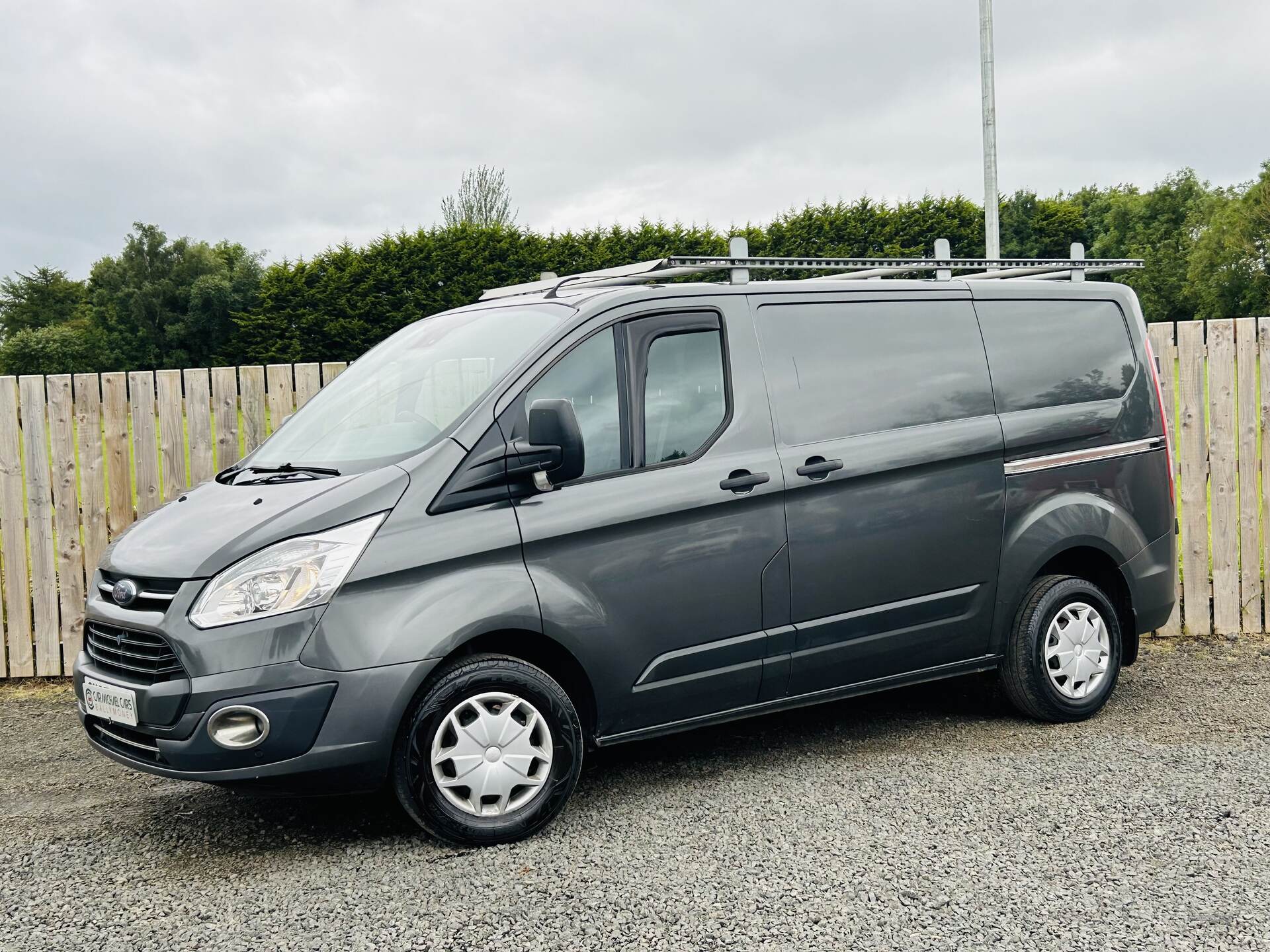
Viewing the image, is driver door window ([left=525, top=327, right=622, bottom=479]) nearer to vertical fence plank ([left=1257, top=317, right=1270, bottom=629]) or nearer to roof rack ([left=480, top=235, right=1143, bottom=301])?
roof rack ([left=480, top=235, right=1143, bottom=301])

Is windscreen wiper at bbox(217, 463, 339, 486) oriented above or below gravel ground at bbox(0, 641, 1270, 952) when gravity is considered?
above

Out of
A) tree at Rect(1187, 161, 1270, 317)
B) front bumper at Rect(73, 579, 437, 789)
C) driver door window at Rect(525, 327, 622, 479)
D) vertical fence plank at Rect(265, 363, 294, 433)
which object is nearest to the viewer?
front bumper at Rect(73, 579, 437, 789)

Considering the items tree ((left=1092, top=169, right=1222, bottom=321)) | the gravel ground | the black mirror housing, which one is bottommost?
the gravel ground

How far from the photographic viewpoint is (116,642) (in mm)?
4078

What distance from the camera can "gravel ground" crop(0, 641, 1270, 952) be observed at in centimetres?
344

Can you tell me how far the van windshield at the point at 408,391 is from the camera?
4.31m

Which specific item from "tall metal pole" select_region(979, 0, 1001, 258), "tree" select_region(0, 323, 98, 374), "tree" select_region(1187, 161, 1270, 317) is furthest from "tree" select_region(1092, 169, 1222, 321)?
"tree" select_region(0, 323, 98, 374)

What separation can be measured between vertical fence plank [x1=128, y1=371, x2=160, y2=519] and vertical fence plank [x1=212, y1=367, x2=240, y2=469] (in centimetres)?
37

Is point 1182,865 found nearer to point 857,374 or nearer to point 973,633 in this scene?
point 973,633

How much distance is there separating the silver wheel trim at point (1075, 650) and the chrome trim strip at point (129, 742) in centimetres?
385

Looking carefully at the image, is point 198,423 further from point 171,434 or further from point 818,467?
point 818,467

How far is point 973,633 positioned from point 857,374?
131 centimetres

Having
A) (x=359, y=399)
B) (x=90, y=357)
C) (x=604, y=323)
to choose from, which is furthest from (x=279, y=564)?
(x=90, y=357)

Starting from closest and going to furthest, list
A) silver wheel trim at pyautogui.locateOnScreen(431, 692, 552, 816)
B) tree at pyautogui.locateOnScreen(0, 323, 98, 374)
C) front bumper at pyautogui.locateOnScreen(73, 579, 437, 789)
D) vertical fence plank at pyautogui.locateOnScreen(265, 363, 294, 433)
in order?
front bumper at pyautogui.locateOnScreen(73, 579, 437, 789) → silver wheel trim at pyautogui.locateOnScreen(431, 692, 552, 816) → vertical fence plank at pyautogui.locateOnScreen(265, 363, 294, 433) → tree at pyautogui.locateOnScreen(0, 323, 98, 374)
